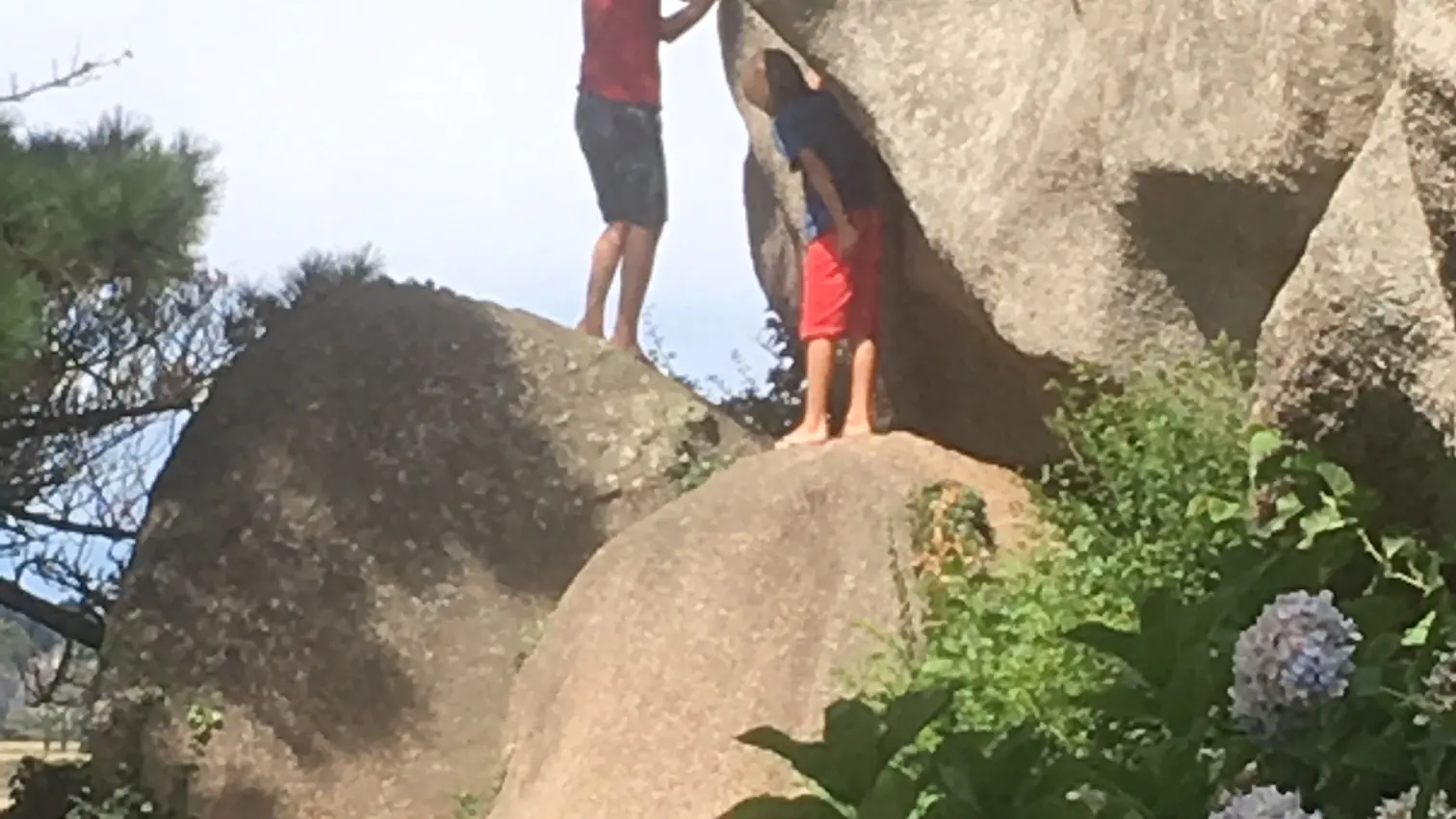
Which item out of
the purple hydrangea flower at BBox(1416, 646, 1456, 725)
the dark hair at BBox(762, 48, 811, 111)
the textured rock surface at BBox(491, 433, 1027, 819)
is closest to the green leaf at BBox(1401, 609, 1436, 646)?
the purple hydrangea flower at BBox(1416, 646, 1456, 725)

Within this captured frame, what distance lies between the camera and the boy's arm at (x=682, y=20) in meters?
5.15

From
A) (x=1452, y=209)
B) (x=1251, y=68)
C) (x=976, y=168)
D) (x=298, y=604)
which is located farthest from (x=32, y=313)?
(x=1452, y=209)

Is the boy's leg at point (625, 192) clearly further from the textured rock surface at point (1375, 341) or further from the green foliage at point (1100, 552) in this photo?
the textured rock surface at point (1375, 341)

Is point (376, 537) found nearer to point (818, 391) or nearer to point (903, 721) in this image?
point (818, 391)

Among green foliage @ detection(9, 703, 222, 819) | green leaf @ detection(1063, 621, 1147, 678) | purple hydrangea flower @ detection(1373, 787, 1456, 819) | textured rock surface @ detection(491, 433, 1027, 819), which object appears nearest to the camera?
purple hydrangea flower @ detection(1373, 787, 1456, 819)

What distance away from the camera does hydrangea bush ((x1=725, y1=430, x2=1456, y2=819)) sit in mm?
1409

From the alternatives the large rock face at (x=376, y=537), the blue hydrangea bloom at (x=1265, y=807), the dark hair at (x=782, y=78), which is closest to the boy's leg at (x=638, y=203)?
the large rock face at (x=376, y=537)

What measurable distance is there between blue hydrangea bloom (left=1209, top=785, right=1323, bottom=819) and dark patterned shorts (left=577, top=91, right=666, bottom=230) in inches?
157

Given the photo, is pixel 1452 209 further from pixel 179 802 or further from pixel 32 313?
pixel 179 802

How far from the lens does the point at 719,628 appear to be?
3.46 meters

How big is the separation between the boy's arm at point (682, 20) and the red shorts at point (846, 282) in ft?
4.06

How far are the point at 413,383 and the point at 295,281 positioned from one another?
50cm

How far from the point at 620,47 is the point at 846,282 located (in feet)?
4.19

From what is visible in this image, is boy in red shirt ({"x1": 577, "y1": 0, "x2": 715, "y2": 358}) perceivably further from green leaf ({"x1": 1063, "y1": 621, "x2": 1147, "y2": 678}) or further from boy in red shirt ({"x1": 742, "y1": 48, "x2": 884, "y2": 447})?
green leaf ({"x1": 1063, "y1": 621, "x2": 1147, "y2": 678})
